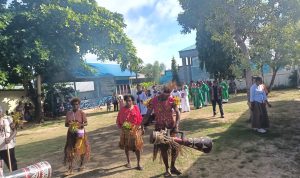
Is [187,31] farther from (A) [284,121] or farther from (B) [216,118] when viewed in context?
(A) [284,121]

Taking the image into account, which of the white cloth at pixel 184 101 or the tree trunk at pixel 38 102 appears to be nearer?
the white cloth at pixel 184 101

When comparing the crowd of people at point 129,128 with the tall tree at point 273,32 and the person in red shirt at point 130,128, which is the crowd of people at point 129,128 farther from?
the tall tree at point 273,32

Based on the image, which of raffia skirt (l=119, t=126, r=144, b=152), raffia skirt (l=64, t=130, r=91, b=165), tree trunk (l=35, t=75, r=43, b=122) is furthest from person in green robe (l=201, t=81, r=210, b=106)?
raffia skirt (l=64, t=130, r=91, b=165)

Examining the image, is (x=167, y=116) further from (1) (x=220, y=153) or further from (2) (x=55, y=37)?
(2) (x=55, y=37)

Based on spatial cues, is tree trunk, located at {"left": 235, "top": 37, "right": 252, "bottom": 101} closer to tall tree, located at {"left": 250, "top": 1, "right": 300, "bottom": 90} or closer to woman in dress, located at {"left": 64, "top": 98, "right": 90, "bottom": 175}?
tall tree, located at {"left": 250, "top": 1, "right": 300, "bottom": 90}

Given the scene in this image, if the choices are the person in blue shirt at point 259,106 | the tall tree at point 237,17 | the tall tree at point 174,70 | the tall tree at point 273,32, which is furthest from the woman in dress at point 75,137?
the tall tree at point 174,70

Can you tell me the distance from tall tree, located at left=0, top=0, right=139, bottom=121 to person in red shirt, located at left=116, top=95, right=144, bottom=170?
1192 cm

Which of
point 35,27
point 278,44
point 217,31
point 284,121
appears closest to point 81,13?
point 35,27

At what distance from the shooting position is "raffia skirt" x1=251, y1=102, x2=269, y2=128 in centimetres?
1141

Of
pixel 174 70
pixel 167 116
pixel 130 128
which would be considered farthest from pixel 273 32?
pixel 174 70

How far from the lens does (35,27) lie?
67.2ft

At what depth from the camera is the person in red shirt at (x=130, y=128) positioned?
8344 mm

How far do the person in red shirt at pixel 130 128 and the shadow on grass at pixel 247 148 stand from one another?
1308mm

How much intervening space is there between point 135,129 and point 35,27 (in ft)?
46.8
